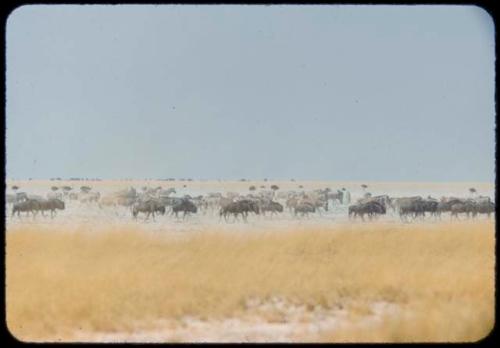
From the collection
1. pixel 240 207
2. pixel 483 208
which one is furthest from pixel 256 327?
pixel 483 208

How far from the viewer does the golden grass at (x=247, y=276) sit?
536 centimetres

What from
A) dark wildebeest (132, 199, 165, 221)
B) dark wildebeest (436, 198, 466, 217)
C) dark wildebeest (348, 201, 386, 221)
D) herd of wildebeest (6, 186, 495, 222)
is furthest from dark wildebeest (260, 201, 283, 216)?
dark wildebeest (436, 198, 466, 217)

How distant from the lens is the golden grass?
5.36 metres

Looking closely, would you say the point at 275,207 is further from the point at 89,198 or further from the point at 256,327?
the point at 256,327

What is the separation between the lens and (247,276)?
917 centimetres

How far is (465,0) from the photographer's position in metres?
2.58

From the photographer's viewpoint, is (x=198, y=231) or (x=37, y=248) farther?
(x=198, y=231)

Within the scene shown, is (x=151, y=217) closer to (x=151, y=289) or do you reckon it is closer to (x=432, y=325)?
(x=151, y=289)

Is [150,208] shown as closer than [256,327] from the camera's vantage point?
No

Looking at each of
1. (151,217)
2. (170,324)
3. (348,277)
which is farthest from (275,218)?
(170,324)

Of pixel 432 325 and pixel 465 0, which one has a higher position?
pixel 465 0

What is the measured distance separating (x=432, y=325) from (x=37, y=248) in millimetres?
7801

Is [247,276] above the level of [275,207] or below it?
below

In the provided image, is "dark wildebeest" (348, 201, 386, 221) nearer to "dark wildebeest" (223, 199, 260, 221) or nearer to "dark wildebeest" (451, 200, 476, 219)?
"dark wildebeest" (451, 200, 476, 219)
